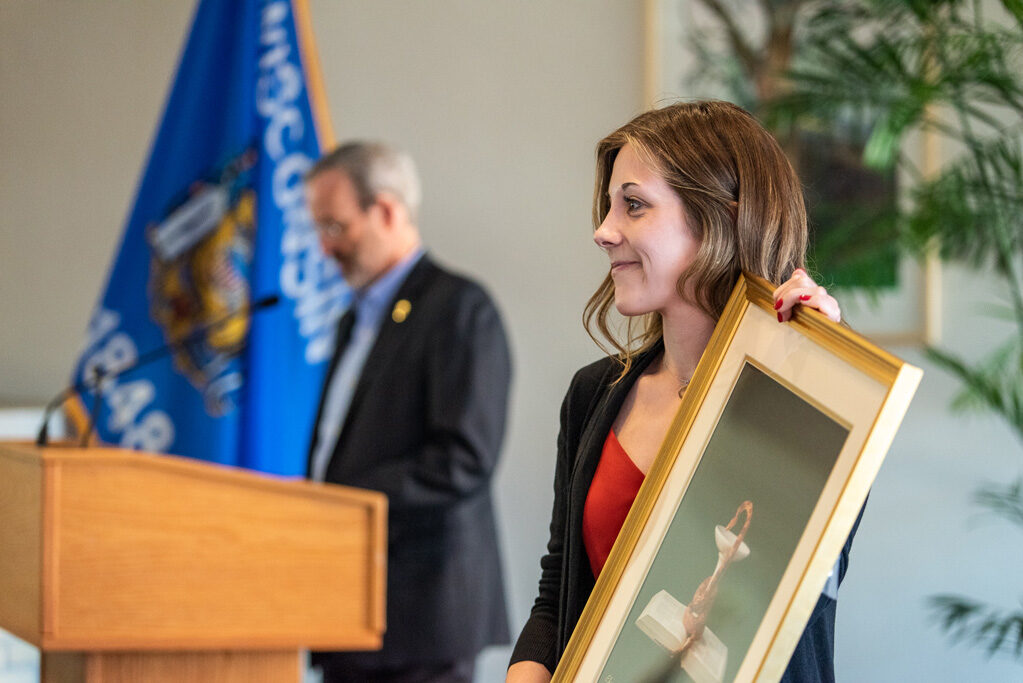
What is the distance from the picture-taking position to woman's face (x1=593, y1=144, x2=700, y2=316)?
147 centimetres

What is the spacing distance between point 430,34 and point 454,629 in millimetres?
2362

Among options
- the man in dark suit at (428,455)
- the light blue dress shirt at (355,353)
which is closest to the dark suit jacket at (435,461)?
the man in dark suit at (428,455)

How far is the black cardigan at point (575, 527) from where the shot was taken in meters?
1.58

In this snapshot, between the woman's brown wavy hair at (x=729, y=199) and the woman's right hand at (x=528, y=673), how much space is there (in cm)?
58

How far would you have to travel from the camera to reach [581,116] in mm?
4203

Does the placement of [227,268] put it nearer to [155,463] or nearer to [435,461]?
[435,461]

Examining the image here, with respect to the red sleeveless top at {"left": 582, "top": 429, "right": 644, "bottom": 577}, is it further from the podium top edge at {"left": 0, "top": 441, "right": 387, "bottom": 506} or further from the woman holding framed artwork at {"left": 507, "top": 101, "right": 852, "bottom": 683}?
the podium top edge at {"left": 0, "top": 441, "right": 387, "bottom": 506}

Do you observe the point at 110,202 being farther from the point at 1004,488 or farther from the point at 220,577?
the point at 1004,488

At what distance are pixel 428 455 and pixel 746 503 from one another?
6.52 ft

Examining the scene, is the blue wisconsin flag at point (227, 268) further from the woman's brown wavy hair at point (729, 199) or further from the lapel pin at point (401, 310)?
the woman's brown wavy hair at point (729, 199)

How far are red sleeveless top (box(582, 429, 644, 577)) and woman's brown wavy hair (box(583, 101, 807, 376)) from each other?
0.81ft

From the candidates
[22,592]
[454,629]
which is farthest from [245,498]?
[454,629]

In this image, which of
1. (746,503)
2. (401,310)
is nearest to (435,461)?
(401,310)

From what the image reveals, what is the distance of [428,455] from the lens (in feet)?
10.1
